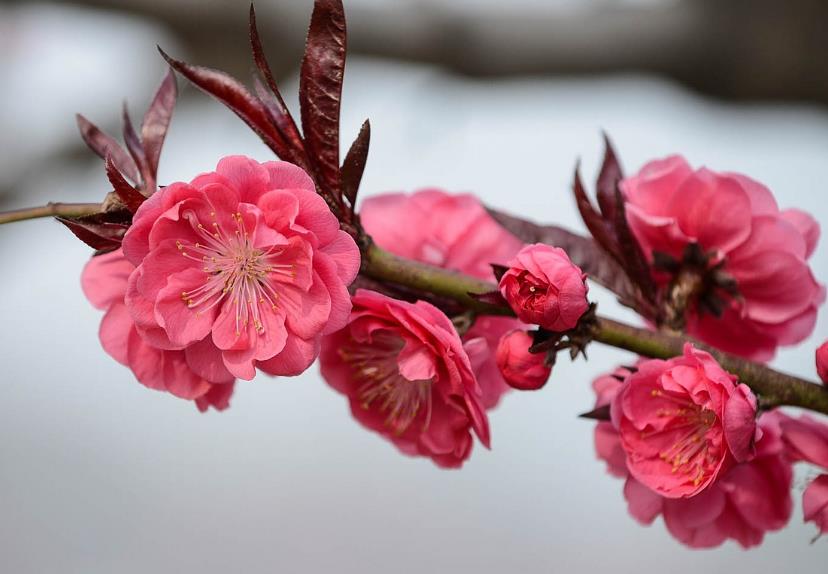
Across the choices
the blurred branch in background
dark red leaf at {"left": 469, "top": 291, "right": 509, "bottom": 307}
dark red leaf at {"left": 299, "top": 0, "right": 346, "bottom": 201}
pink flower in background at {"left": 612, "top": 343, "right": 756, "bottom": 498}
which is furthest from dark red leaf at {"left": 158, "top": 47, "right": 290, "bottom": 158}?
the blurred branch in background

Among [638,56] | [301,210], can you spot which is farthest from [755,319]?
[638,56]

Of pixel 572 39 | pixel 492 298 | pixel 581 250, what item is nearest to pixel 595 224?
pixel 581 250

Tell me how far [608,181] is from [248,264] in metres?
0.25

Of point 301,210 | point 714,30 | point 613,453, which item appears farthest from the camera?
point 714,30

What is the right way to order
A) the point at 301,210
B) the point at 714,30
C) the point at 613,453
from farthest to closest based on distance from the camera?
the point at 714,30
the point at 613,453
the point at 301,210

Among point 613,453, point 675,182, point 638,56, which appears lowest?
point 638,56

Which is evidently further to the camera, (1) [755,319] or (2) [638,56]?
(2) [638,56]

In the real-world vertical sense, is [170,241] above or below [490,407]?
above

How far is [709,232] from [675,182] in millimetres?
39

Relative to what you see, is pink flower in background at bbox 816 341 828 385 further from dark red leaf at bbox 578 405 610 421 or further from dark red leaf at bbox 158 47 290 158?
dark red leaf at bbox 158 47 290 158

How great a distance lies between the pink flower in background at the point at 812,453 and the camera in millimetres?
583

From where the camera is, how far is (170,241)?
51 cm

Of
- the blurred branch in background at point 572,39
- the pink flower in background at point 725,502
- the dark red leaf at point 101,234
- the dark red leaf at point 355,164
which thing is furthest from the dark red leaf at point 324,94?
the blurred branch in background at point 572,39

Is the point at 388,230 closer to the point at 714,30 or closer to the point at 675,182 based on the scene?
the point at 675,182
